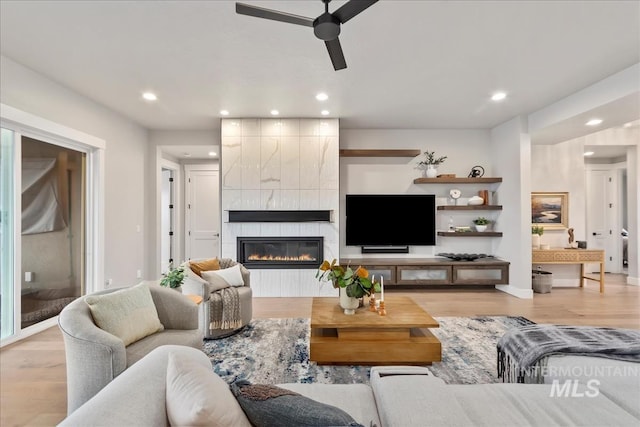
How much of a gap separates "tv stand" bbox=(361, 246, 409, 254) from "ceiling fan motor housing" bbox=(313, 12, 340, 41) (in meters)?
3.92

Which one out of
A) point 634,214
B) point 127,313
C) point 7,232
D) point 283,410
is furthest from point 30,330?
point 634,214

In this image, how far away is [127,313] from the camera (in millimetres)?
2021

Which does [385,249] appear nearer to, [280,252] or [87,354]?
[280,252]

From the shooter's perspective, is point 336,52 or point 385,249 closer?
point 336,52

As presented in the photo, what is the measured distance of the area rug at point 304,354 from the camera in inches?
93.1

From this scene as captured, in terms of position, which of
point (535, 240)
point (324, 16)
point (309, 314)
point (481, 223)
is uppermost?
point (324, 16)

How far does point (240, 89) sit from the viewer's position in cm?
372

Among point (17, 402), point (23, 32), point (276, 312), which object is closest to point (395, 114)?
point (276, 312)

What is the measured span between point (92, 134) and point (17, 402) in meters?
3.28

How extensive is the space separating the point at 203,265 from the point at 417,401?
110 inches

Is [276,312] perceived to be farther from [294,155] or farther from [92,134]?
[92,134]

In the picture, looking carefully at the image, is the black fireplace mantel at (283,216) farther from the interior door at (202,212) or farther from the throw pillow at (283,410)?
the throw pillow at (283,410)

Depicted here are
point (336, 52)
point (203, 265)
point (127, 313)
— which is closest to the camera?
point (127, 313)

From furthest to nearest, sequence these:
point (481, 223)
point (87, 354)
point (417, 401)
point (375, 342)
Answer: point (481, 223) < point (375, 342) < point (87, 354) < point (417, 401)
